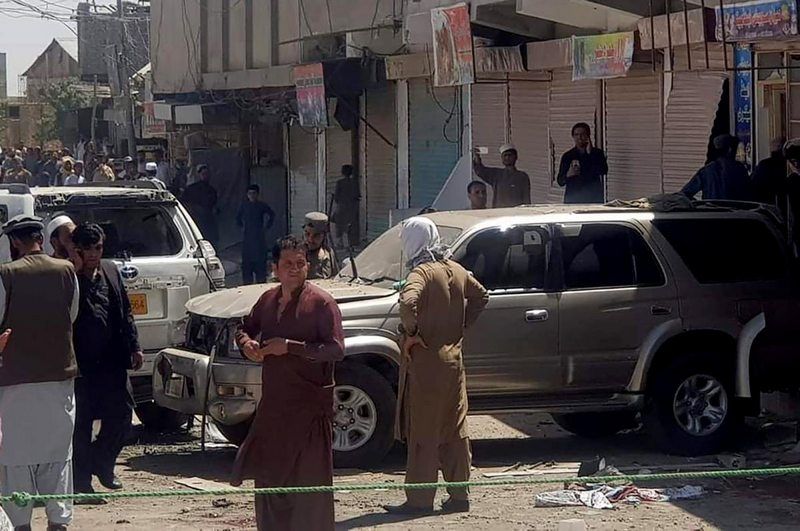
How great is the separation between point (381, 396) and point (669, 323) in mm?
2108

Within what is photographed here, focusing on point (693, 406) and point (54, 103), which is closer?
point (693, 406)

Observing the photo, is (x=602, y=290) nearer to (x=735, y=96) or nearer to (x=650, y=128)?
(x=735, y=96)

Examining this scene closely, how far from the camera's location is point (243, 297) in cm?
984

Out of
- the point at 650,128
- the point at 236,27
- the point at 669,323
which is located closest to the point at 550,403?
the point at 669,323

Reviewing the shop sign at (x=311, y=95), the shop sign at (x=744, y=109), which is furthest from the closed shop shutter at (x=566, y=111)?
the shop sign at (x=311, y=95)

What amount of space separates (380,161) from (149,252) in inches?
533

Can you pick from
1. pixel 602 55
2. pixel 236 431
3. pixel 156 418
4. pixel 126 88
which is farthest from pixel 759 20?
pixel 126 88

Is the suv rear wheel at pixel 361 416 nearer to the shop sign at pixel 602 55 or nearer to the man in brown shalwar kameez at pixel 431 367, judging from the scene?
the man in brown shalwar kameez at pixel 431 367

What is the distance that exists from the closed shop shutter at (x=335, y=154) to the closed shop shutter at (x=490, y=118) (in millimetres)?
5493

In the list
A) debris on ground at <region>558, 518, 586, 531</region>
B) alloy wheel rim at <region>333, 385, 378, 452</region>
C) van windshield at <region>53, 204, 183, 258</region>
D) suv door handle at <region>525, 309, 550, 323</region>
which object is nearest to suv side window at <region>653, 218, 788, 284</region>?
suv door handle at <region>525, 309, 550, 323</region>

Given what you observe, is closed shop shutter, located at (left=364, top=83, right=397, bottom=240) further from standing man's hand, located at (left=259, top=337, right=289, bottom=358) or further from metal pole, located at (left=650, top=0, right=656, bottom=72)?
standing man's hand, located at (left=259, top=337, right=289, bottom=358)

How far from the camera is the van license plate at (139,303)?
34.3ft

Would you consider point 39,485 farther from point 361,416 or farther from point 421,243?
point 361,416

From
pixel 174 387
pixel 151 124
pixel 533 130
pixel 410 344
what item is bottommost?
pixel 174 387
